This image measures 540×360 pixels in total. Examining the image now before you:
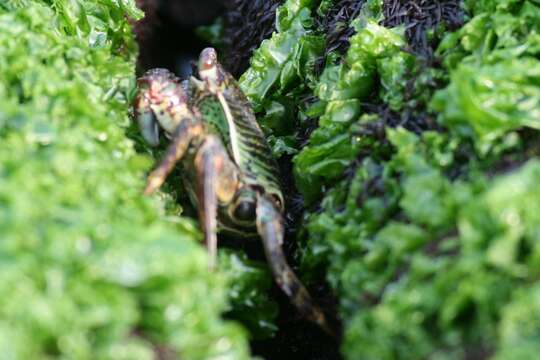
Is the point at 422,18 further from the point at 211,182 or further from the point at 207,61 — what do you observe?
the point at 211,182

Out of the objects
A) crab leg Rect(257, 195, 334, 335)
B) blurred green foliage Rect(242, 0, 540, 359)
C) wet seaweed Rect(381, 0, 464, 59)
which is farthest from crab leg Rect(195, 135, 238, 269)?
wet seaweed Rect(381, 0, 464, 59)

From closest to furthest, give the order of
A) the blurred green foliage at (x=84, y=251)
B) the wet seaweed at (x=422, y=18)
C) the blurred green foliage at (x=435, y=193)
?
the blurred green foliage at (x=84, y=251)
the blurred green foliage at (x=435, y=193)
the wet seaweed at (x=422, y=18)

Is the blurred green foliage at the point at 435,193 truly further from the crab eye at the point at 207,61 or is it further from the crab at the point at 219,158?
the crab eye at the point at 207,61

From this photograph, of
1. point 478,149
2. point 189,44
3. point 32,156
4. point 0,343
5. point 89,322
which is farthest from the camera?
point 189,44

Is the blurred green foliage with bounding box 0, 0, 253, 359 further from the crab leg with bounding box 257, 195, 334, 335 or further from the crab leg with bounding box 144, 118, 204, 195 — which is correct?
the crab leg with bounding box 257, 195, 334, 335

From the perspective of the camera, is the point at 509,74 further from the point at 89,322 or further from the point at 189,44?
the point at 189,44

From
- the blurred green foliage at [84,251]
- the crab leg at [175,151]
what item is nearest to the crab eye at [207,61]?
the crab leg at [175,151]

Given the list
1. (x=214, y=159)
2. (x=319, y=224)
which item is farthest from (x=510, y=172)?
(x=214, y=159)

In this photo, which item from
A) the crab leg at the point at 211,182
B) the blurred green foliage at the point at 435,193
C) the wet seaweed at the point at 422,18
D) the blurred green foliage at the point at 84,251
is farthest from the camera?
the wet seaweed at the point at 422,18
